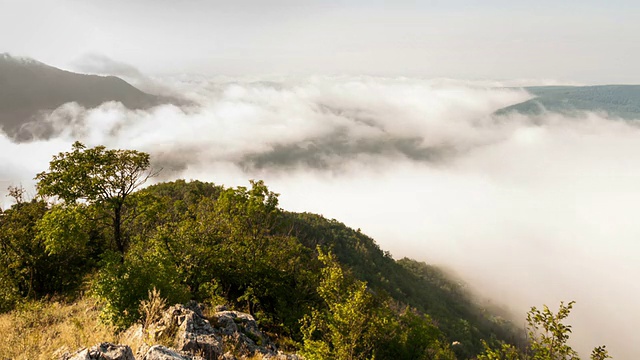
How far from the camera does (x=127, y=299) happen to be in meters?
15.1

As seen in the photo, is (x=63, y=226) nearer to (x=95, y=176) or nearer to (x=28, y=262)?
(x=95, y=176)

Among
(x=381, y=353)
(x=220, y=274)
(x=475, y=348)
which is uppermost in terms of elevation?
(x=220, y=274)

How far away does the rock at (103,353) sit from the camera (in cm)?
888

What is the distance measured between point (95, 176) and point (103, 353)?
56.2ft

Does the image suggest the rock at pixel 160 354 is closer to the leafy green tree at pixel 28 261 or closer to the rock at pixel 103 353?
the rock at pixel 103 353

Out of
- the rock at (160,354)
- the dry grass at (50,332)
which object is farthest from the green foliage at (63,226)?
the rock at (160,354)

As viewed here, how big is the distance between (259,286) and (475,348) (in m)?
169

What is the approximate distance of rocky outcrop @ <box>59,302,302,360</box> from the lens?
9.48 metres

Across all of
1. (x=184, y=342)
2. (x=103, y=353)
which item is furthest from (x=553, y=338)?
(x=103, y=353)

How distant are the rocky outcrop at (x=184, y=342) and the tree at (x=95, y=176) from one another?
11.5m

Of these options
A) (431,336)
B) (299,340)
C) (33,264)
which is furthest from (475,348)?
(33,264)

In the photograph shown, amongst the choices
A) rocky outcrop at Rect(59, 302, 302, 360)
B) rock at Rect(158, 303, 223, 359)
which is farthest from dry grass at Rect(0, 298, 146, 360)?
rock at Rect(158, 303, 223, 359)

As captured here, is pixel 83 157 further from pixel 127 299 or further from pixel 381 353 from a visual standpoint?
pixel 381 353

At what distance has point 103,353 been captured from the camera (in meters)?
9.14
